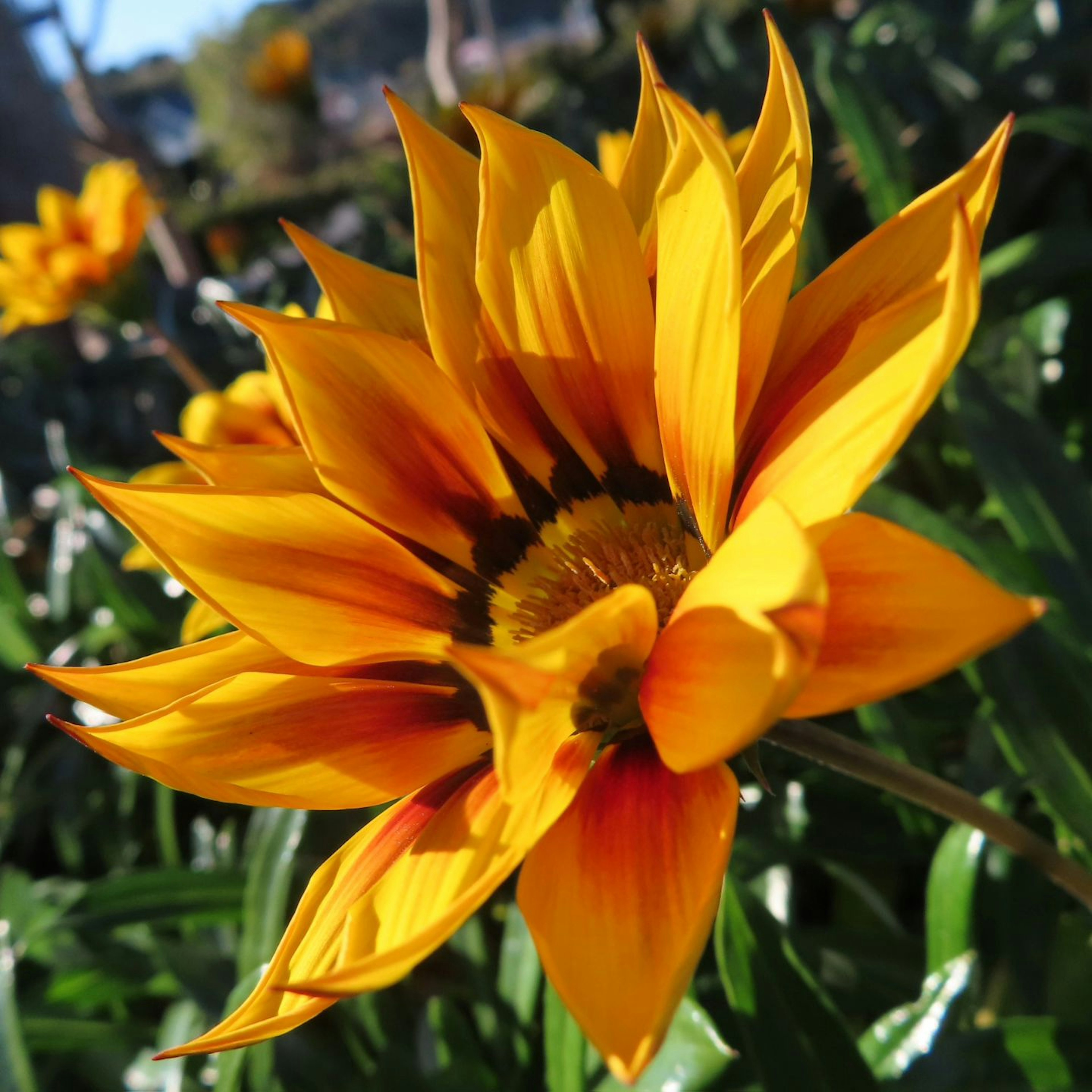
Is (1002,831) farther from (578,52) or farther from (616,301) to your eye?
(578,52)

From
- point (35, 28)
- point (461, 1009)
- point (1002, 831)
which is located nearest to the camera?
point (1002, 831)

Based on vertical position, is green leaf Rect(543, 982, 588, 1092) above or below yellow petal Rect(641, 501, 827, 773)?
below

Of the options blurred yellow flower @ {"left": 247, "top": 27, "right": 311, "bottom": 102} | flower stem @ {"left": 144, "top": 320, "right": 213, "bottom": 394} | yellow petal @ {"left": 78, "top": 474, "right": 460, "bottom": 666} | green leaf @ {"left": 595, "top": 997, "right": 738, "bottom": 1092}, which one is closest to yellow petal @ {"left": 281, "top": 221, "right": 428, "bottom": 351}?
yellow petal @ {"left": 78, "top": 474, "right": 460, "bottom": 666}

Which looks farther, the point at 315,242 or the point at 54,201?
the point at 54,201

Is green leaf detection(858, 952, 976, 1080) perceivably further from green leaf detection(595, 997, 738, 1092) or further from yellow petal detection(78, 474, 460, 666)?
yellow petal detection(78, 474, 460, 666)

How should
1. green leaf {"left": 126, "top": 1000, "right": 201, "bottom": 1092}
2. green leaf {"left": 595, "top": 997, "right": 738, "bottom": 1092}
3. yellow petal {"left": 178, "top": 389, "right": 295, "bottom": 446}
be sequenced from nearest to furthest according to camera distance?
green leaf {"left": 595, "top": 997, "right": 738, "bottom": 1092}, green leaf {"left": 126, "top": 1000, "right": 201, "bottom": 1092}, yellow petal {"left": 178, "top": 389, "right": 295, "bottom": 446}

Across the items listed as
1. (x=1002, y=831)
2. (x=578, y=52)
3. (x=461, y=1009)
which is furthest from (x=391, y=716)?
(x=578, y=52)
